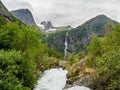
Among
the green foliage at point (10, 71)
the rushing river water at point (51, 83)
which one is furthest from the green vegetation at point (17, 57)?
the rushing river water at point (51, 83)

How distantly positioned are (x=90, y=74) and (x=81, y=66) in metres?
11.6

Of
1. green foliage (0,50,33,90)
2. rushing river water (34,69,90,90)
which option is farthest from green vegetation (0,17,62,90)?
rushing river water (34,69,90,90)

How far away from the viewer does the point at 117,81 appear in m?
64.4

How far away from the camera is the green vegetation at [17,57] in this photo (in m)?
43.4

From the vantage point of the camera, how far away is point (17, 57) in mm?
54469

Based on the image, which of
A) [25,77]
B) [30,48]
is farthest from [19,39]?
[25,77]

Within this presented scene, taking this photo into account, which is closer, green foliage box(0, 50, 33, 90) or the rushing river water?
green foliage box(0, 50, 33, 90)

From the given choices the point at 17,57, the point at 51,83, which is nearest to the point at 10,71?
the point at 17,57

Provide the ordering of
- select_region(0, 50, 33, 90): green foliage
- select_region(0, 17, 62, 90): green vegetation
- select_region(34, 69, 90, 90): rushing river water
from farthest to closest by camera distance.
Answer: select_region(34, 69, 90, 90): rushing river water → select_region(0, 17, 62, 90): green vegetation → select_region(0, 50, 33, 90): green foliage

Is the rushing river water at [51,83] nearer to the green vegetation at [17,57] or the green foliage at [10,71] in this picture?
the green vegetation at [17,57]

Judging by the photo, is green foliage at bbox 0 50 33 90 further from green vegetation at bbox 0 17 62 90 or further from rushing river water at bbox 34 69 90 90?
rushing river water at bbox 34 69 90 90

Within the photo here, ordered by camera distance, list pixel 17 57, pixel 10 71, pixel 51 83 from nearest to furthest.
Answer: pixel 10 71 < pixel 17 57 < pixel 51 83

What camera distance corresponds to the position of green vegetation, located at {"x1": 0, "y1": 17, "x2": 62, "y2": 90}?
142 feet

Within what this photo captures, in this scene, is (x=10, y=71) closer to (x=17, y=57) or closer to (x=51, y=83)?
(x=17, y=57)
